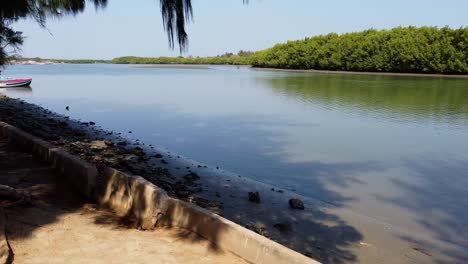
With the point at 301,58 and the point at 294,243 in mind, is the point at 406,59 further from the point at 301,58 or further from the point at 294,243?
the point at 294,243

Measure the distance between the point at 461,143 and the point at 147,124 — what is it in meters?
10.0

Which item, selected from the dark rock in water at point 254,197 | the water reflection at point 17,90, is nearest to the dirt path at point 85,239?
the dark rock in water at point 254,197

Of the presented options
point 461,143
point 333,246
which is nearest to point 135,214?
point 333,246

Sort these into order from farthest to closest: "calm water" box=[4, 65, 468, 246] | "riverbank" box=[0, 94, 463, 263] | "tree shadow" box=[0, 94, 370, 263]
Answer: "calm water" box=[4, 65, 468, 246] → "tree shadow" box=[0, 94, 370, 263] → "riverbank" box=[0, 94, 463, 263]

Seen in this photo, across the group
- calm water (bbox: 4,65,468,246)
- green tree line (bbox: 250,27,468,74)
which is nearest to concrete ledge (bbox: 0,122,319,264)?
calm water (bbox: 4,65,468,246)

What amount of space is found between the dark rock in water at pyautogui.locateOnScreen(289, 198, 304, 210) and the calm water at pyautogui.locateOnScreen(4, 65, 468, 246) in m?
0.77

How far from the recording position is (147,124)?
15.6 meters

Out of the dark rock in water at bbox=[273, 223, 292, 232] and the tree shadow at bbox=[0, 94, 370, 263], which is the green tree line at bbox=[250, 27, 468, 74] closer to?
the tree shadow at bbox=[0, 94, 370, 263]

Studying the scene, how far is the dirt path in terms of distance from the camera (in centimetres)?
337

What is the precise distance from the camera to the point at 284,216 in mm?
6145

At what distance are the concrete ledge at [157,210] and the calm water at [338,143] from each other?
3610 millimetres

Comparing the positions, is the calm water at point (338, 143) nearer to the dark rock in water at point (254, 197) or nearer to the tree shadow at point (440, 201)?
the tree shadow at point (440, 201)

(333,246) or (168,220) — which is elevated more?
(168,220)

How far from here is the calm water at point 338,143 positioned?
23.9 feet
